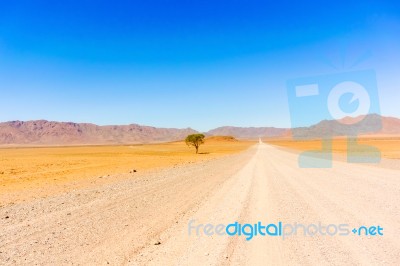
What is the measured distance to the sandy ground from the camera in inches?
239

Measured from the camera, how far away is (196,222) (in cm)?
869

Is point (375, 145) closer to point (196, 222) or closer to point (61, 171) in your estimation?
point (61, 171)

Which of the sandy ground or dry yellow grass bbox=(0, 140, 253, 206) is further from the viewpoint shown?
dry yellow grass bbox=(0, 140, 253, 206)

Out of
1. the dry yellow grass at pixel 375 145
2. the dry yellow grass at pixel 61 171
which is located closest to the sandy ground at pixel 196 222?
the dry yellow grass at pixel 61 171

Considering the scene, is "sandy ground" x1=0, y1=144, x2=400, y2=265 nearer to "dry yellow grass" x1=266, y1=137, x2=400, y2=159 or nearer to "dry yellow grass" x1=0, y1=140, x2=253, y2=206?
"dry yellow grass" x1=0, y1=140, x2=253, y2=206

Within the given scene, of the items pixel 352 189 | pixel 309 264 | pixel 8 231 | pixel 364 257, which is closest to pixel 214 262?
pixel 309 264

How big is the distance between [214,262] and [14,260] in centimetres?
355

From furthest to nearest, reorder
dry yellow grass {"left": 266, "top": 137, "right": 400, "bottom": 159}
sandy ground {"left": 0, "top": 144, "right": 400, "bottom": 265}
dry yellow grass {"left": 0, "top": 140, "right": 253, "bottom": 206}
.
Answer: dry yellow grass {"left": 266, "top": 137, "right": 400, "bottom": 159} → dry yellow grass {"left": 0, "top": 140, "right": 253, "bottom": 206} → sandy ground {"left": 0, "top": 144, "right": 400, "bottom": 265}

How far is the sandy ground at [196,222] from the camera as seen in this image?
20.0 ft

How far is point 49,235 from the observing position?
7.68 meters

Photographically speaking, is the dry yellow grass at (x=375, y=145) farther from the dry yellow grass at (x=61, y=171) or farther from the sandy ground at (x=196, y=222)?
the sandy ground at (x=196, y=222)

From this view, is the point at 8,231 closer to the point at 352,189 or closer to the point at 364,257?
the point at 364,257

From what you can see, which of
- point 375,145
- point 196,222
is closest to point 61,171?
point 196,222

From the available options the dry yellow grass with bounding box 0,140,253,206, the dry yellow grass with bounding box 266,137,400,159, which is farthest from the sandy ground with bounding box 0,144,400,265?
the dry yellow grass with bounding box 266,137,400,159
